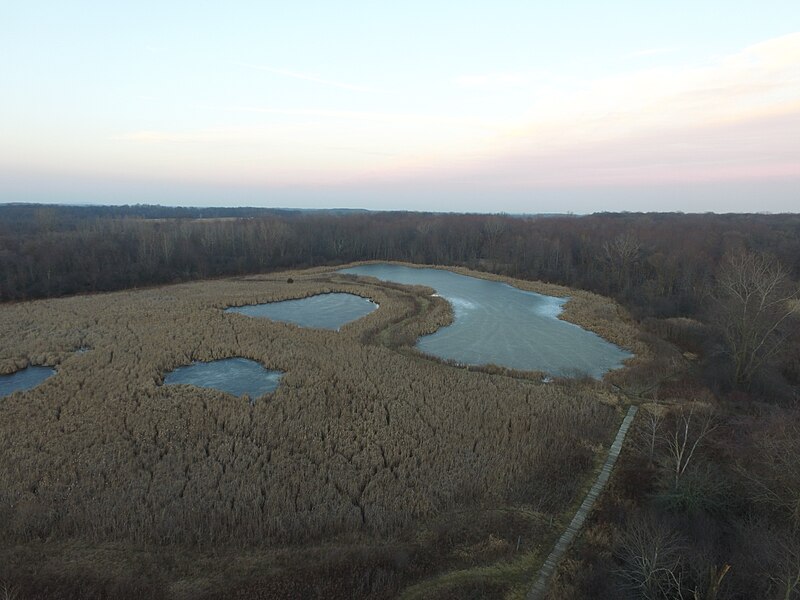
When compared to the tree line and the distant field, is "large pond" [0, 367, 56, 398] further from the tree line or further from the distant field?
the tree line

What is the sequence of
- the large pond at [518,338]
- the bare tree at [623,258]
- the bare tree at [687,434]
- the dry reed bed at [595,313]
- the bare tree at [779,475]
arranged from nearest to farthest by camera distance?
1. the bare tree at [779,475]
2. the bare tree at [687,434]
3. the large pond at [518,338]
4. the dry reed bed at [595,313]
5. the bare tree at [623,258]

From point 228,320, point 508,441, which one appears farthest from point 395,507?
point 228,320

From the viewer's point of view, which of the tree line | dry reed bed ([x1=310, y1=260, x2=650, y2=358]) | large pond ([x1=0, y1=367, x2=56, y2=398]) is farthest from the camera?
dry reed bed ([x1=310, y1=260, x2=650, y2=358])

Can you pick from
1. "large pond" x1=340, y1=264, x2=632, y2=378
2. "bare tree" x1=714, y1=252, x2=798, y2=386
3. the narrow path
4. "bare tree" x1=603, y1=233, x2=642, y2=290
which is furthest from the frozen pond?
"bare tree" x1=603, y1=233, x2=642, y2=290

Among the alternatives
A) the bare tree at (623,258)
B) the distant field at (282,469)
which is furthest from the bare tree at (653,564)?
the bare tree at (623,258)

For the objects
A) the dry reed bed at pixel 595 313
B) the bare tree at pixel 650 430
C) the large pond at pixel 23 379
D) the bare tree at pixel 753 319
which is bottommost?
the large pond at pixel 23 379

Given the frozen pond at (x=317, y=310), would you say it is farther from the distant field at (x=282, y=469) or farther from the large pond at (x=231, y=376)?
the large pond at (x=231, y=376)

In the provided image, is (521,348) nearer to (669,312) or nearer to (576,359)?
(576,359)
